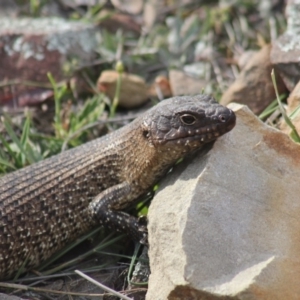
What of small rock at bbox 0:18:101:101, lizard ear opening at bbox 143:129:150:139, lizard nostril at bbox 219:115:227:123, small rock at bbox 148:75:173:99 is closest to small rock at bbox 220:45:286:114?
small rock at bbox 148:75:173:99

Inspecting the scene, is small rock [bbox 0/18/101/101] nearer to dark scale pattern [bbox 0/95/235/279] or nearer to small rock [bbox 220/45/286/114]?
small rock [bbox 220/45/286/114]

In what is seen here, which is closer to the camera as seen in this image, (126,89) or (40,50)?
(126,89)

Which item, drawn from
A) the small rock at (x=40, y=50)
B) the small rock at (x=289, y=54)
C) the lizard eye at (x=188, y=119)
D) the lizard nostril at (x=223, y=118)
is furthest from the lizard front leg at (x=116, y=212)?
the small rock at (x=40, y=50)

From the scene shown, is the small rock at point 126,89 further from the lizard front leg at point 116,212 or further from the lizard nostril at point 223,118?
the lizard nostril at point 223,118

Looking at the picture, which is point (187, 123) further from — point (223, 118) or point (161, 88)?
point (161, 88)

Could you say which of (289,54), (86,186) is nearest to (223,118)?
(86,186)
